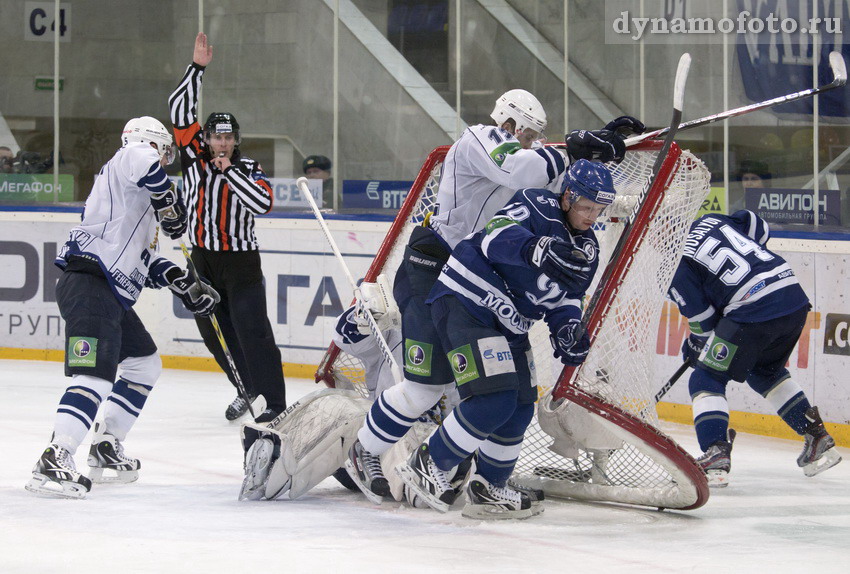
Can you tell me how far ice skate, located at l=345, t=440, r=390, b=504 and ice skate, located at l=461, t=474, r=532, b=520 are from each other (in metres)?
0.27

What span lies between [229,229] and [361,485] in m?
1.75

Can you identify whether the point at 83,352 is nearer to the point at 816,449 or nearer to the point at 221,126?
the point at 221,126

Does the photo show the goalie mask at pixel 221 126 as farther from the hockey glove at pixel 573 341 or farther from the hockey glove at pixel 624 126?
the hockey glove at pixel 573 341

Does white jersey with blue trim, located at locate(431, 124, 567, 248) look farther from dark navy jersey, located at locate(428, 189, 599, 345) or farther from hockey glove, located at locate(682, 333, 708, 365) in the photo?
hockey glove, located at locate(682, 333, 708, 365)

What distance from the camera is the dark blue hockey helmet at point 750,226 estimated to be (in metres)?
4.36

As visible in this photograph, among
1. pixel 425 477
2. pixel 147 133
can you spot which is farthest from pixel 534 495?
pixel 147 133

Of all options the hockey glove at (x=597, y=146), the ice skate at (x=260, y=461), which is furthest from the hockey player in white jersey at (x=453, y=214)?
the ice skate at (x=260, y=461)

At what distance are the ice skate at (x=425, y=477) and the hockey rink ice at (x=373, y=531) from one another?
61 mm

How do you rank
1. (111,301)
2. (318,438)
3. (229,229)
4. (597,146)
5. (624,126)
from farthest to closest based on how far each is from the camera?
(229,229) < (111,301) < (318,438) < (624,126) < (597,146)

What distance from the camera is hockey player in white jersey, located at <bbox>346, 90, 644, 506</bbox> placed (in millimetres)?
3432

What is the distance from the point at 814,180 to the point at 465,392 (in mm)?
3166

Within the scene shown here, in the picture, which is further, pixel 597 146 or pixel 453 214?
pixel 453 214

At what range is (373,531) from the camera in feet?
10.8

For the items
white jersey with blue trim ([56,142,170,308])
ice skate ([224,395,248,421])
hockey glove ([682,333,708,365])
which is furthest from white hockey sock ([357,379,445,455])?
ice skate ([224,395,248,421])
